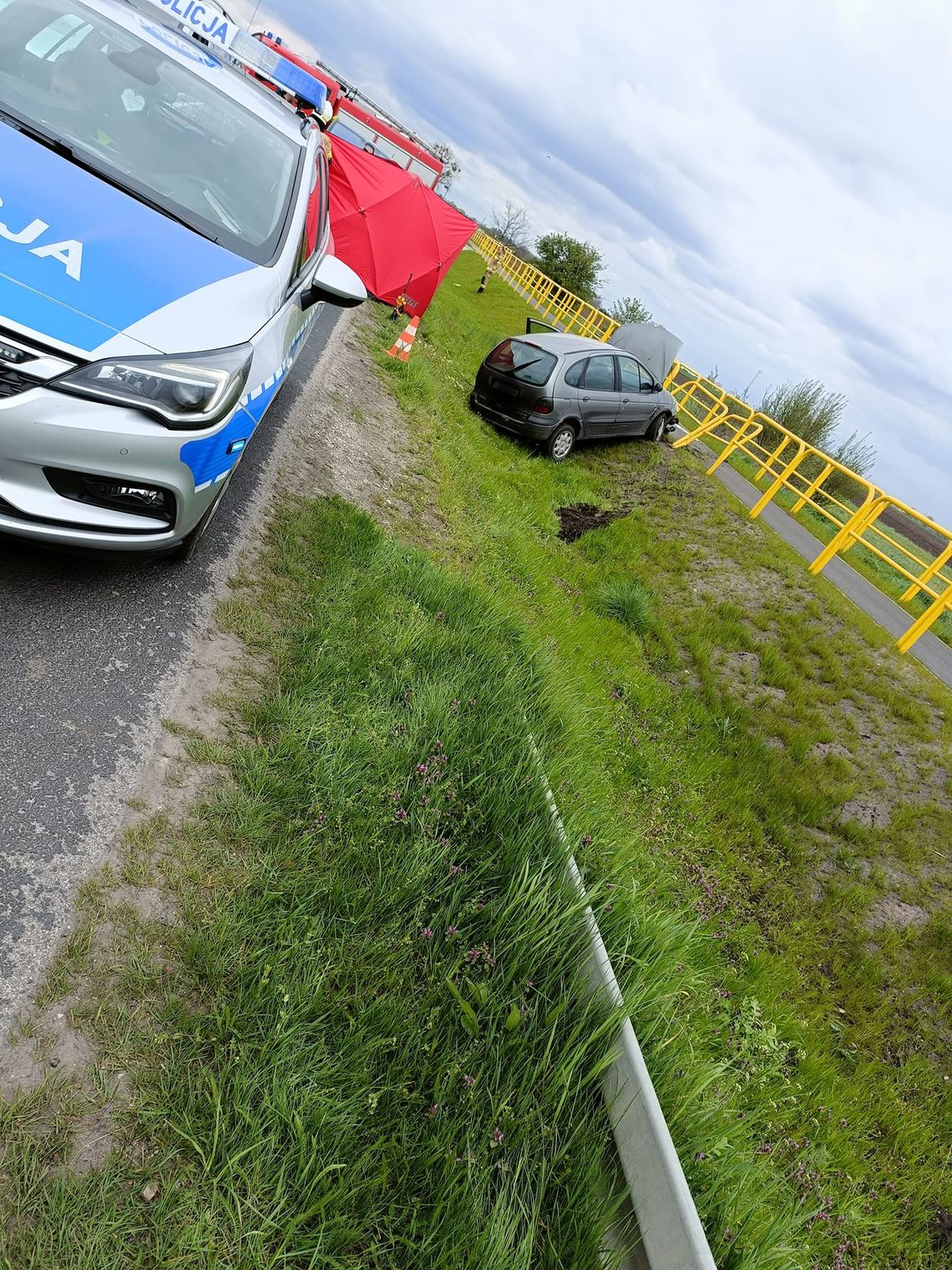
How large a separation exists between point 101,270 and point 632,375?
32.5 feet

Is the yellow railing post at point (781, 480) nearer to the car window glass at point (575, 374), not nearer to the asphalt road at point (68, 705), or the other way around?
the car window glass at point (575, 374)

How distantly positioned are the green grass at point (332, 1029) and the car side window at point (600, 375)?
8.34 meters

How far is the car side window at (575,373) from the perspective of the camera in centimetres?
979

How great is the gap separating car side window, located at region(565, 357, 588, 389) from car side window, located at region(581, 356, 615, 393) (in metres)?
0.11

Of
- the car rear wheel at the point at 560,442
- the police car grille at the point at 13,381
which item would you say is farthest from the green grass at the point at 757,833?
the police car grille at the point at 13,381

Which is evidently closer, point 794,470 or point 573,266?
point 794,470

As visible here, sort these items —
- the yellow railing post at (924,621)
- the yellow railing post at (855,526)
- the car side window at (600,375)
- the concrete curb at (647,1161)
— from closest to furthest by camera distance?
the concrete curb at (647,1161) < the yellow railing post at (924,621) < the yellow railing post at (855,526) < the car side window at (600,375)

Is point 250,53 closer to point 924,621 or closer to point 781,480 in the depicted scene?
point 781,480

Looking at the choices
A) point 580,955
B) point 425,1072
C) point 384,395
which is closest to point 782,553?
point 384,395

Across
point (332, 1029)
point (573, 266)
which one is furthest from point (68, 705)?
point (573, 266)

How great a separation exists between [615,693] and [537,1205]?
12.5 feet

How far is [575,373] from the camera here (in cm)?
989

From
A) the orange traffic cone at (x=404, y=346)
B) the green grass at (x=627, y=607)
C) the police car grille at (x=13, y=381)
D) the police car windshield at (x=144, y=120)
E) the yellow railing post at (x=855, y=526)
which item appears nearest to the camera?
the police car grille at (x=13, y=381)

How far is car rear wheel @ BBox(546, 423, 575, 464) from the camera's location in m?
10.0
